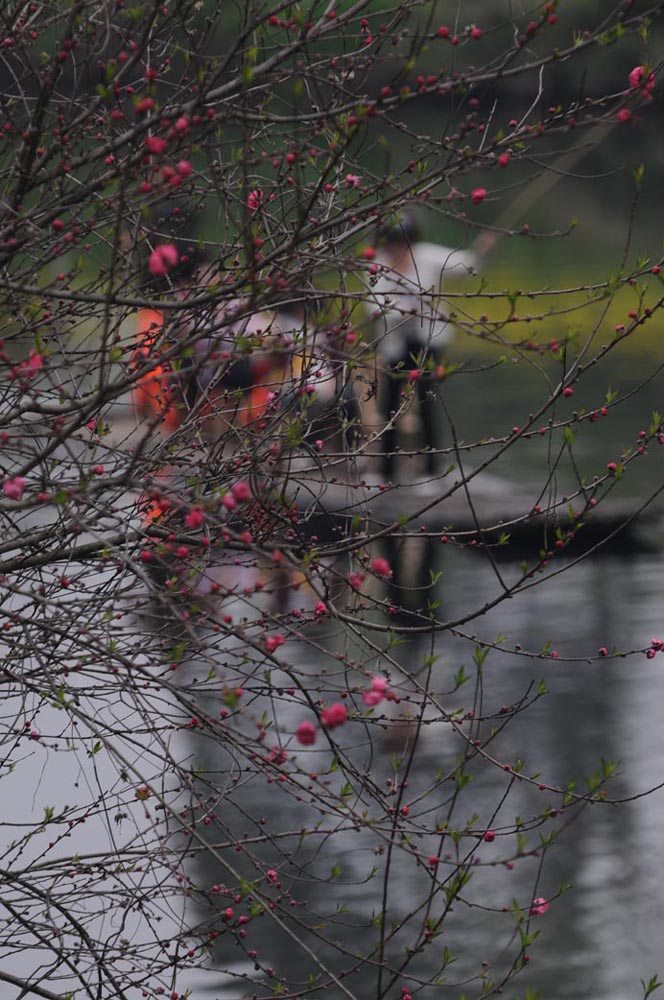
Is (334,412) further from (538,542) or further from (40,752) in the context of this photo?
(538,542)

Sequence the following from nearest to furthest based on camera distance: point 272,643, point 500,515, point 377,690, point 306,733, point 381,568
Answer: point 306,733
point 377,690
point 272,643
point 381,568
point 500,515

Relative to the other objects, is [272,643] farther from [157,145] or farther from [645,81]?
[645,81]

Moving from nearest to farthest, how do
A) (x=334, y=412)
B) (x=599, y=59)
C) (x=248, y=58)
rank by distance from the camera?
(x=248, y=58) → (x=334, y=412) → (x=599, y=59)

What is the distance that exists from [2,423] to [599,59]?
49.6m

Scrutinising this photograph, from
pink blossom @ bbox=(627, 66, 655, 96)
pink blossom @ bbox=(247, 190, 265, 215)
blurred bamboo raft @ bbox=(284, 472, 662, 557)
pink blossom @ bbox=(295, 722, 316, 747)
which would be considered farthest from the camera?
blurred bamboo raft @ bbox=(284, 472, 662, 557)

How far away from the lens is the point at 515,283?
34.1m

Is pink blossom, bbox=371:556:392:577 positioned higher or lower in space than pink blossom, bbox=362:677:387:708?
higher

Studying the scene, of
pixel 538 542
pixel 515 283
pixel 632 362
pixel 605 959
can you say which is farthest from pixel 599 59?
pixel 605 959

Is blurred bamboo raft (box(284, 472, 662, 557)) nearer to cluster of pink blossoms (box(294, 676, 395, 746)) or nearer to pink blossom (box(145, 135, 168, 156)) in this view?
pink blossom (box(145, 135, 168, 156))

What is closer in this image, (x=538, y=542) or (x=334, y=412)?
(x=334, y=412)

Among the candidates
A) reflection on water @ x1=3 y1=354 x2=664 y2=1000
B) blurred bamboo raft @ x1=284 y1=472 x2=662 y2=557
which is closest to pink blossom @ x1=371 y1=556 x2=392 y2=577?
reflection on water @ x1=3 y1=354 x2=664 y2=1000

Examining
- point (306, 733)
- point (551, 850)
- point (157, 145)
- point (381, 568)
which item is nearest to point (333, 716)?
point (306, 733)

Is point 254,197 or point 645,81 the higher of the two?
point 254,197

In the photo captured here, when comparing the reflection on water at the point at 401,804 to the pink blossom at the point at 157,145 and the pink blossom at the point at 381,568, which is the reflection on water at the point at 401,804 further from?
the pink blossom at the point at 157,145
